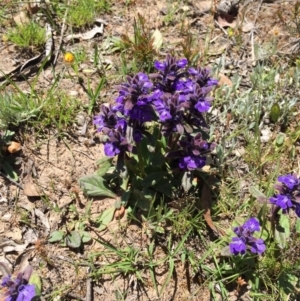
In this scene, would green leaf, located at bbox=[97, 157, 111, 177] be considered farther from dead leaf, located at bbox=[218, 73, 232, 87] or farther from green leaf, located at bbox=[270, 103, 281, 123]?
green leaf, located at bbox=[270, 103, 281, 123]

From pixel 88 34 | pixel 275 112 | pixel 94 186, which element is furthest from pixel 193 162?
pixel 88 34

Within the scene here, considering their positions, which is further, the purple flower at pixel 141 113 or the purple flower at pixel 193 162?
the purple flower at pixel 193 162

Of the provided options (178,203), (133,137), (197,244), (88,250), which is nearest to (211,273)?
(197,244)

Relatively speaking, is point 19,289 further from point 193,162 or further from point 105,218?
point 193,162

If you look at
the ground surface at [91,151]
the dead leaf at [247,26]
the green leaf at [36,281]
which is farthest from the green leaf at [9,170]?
the dead leaf at [247,26]

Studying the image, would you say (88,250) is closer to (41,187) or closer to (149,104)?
(41,187)

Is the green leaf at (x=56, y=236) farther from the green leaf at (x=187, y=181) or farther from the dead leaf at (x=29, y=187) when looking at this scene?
the green leaf at (x=187, y=181)
